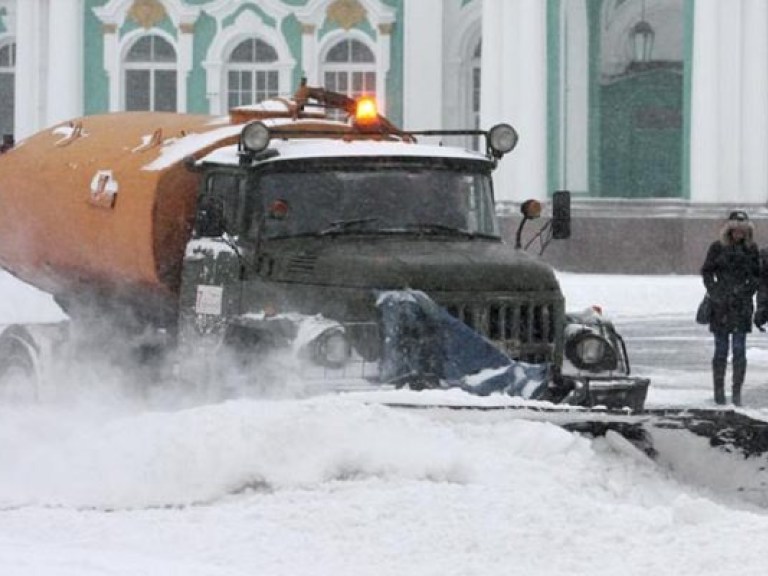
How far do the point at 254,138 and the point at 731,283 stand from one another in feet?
20.7

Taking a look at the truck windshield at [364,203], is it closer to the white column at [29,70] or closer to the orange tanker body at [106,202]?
the orange tanker body at [106,202]

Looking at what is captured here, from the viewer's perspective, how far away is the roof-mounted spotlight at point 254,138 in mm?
13500

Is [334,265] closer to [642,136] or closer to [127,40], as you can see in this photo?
[642,136]

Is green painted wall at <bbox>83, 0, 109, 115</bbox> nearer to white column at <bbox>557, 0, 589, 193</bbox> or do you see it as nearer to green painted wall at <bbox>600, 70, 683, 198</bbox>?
white column at <bbox>557, 0, 589, 193</bbox>

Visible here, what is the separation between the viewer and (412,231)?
13438mm

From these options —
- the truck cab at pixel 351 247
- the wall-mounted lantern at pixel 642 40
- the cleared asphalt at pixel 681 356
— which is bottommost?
the cleared asphalt at pixel 681 356

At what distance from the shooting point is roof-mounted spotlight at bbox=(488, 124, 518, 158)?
14.4 meters

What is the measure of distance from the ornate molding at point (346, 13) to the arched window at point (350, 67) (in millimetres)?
371

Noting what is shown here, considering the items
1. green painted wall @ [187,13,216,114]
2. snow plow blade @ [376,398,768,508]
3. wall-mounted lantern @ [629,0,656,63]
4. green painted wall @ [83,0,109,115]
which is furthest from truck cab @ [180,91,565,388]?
green painted wall @ [83,0,109,115]

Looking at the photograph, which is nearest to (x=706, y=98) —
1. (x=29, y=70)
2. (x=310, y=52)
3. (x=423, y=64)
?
(x=423, y=64)

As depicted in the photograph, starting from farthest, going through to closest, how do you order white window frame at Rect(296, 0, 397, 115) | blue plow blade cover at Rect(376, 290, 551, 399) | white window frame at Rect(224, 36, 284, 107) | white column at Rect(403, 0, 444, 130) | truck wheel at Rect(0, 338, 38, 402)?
white window frame at Rect(224, 36, 284, 107) < white window frame at Rect(296, 0, 397, 115) < white column at Rect(403, 0, 444, 130) < truck wheel at Rect(0, 338, 38, 402) < blue plow blade cover at Rect(376, 290, 551, 399)

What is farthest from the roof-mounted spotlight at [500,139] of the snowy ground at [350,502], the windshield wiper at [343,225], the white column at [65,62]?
the white column at [65,62]

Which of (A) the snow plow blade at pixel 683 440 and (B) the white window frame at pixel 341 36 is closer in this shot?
(A) the snow plow blade at pixel 683 440

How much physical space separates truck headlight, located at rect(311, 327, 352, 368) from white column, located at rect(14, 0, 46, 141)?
108ft
